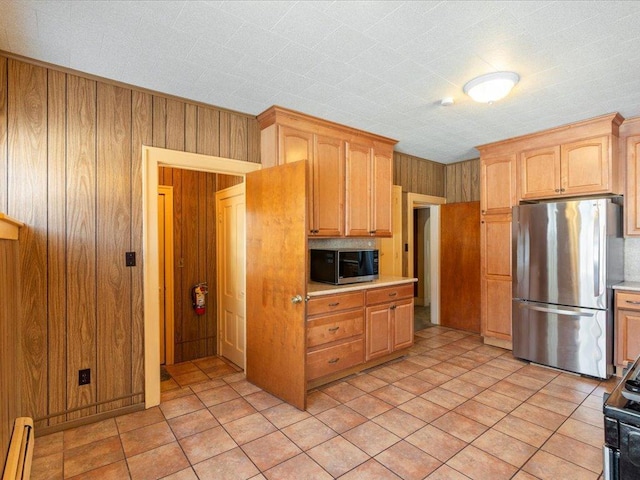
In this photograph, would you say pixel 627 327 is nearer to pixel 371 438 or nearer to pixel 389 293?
pixel 389 293

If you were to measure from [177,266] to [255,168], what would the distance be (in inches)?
61.8

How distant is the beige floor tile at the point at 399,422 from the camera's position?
7.84ft

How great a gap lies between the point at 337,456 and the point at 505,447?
3.69 ft

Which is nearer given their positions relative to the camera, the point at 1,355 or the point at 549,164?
the point at 1,355

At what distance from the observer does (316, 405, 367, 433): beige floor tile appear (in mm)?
2443

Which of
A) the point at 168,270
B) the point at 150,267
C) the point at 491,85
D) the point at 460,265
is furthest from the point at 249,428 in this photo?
the point at 460,265

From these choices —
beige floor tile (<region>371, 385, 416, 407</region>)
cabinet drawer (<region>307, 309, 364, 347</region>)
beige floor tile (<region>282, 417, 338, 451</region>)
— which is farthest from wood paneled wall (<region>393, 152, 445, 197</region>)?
beige floor tile (<region>282, 417, 338, 451</region>)

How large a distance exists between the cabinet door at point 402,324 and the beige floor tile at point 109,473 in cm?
266

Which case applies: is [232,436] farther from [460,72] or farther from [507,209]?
[507,209]

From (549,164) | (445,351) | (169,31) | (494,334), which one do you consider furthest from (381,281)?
(169,31)

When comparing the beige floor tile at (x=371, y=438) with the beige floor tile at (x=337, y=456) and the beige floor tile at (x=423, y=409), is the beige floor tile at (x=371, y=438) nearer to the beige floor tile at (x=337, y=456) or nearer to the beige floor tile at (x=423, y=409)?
the beige floor tile at (x=337, y=456)

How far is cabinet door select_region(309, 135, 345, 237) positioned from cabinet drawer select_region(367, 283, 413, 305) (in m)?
0.73

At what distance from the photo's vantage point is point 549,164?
3766 mm

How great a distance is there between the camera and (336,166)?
360 centimetres
